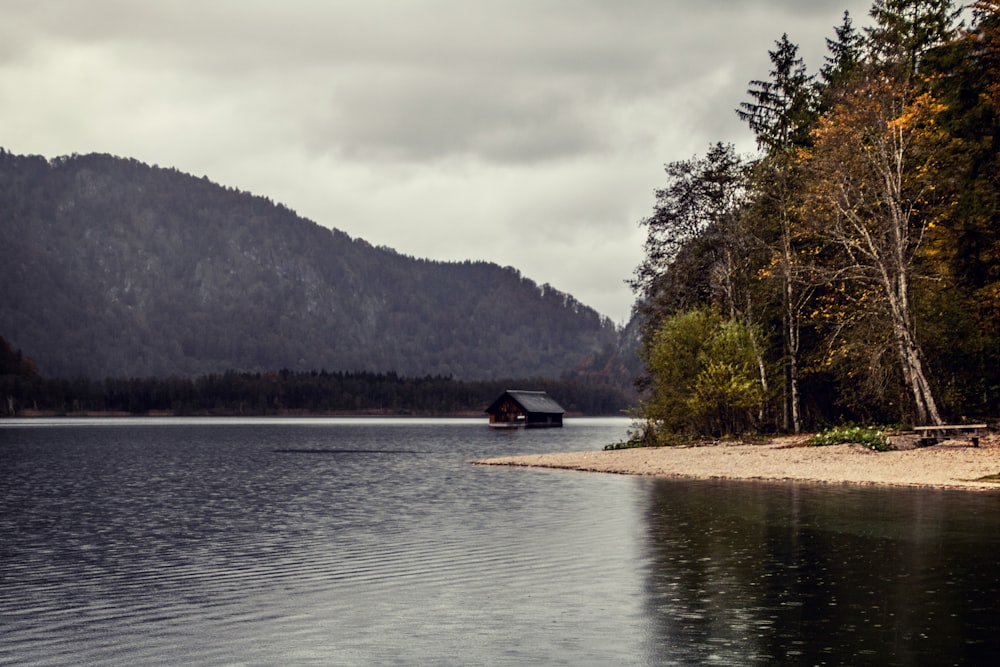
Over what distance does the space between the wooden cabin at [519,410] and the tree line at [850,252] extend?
93903 millimetres

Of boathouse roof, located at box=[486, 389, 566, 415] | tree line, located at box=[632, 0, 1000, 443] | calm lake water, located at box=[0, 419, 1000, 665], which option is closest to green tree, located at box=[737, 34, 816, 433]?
tree line, located at box=[632, 0, 1000, 443]

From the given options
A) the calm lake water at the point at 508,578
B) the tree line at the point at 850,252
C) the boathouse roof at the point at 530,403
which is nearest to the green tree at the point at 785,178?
the tree line at the point at 850,252

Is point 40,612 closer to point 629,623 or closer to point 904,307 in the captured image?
point 629,623

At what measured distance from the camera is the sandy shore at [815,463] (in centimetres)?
4081

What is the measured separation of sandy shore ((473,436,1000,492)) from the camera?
40.8 metres

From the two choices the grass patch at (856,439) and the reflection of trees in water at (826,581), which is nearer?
the reflection of trees in water at (826,581)

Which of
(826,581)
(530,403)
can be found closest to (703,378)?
(826,581)

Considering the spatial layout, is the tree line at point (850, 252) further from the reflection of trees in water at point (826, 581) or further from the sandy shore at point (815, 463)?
the reflection of trees in water at point (826, 581)

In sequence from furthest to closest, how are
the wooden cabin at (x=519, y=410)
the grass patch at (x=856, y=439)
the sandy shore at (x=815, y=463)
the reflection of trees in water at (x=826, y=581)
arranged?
1. the wooden cabin at (x=519, y=410)
2. the grass patch at (x=856, y=439)
3. the sandy shore at (x=815, y=463)
4. the reflection of trees in water at (x=826, y=581)

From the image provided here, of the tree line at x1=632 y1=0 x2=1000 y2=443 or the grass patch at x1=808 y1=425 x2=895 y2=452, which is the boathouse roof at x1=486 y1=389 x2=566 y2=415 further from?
the grass patch at x1=808 y1=425 x2=895 y2=452

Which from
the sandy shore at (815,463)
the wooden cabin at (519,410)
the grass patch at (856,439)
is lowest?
the sandy shore at (815,463)

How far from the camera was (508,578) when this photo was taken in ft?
64.3

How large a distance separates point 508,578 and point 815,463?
31262 millimetres

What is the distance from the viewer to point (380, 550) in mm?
23812
